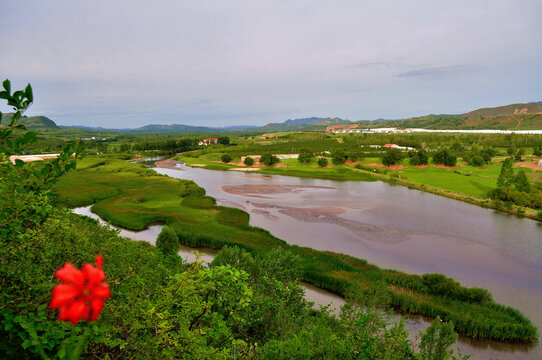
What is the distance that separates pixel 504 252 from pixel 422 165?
7296cm

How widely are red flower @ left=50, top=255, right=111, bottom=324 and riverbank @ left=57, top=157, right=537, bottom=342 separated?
5.11 metres

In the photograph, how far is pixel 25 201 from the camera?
5332 mm

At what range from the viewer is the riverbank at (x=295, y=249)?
23.8 metres

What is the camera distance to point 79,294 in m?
1.64

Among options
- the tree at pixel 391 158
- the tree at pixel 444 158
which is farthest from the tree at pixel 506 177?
the tree at pixel 391 158

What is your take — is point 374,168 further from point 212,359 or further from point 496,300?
point 212,359

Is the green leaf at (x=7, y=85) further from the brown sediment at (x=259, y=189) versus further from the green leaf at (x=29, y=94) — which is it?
the brown sediment at (x=259, y=189)

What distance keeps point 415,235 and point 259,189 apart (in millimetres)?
40185

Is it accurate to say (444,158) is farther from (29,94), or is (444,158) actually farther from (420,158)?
(29,94)

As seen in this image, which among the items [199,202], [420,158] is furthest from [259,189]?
[420,158]

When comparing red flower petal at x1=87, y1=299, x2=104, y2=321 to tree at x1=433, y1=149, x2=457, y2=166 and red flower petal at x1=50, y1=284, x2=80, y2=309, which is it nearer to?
red flower petal at x1=50, y1=284, x2=80, y2=309

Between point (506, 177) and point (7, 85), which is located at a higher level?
point (7, 85)

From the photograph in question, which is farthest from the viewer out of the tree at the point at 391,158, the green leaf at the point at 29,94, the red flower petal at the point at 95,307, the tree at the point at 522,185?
the tree at the point at 391,158

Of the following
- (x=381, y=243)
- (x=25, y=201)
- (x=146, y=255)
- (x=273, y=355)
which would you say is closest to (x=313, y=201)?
(x=381, y=243)
